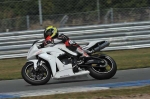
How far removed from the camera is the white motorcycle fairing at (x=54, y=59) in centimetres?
941

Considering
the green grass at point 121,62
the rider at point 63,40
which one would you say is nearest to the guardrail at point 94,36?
the green grass at point 121,62

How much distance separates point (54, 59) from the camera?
947 cm

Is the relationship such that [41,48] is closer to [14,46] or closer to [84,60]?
[84,60]

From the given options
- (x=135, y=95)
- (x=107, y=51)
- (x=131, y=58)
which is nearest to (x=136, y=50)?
(x=107, y=51)

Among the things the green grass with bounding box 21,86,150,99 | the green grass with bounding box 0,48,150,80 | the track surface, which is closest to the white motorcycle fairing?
the track surface

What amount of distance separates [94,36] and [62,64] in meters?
6.34

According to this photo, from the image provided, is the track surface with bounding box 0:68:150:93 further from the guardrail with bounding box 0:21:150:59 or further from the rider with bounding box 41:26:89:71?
the guardrail with bounding box 0:21:150:59

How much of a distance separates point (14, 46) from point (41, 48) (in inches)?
237

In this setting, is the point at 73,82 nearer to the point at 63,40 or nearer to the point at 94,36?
the point at 63,40

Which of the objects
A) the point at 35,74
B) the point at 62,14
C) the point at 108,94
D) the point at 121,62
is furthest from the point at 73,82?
the point at 62,14

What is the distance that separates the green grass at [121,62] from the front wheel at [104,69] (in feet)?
7.84

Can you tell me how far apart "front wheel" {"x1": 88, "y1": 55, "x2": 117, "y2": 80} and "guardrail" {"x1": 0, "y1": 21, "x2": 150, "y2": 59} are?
6.00m

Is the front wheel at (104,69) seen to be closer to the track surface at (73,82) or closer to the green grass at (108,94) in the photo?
the track surface at (73,82)

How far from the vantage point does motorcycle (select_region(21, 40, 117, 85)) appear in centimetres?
940
